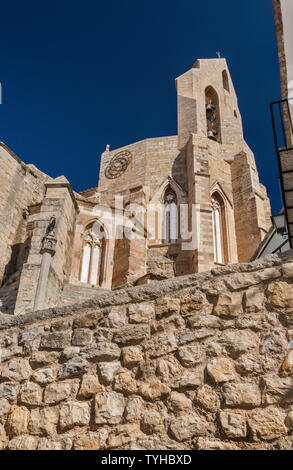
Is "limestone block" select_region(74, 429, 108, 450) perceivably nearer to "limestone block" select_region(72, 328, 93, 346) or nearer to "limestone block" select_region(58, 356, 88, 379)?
"limestone block" select_region(58, 356, 88, 379)

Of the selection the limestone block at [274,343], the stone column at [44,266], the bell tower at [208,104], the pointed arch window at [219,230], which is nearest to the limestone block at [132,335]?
the limestone block at [274,343]

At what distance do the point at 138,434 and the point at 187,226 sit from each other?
16.2m

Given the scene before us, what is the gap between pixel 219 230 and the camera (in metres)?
19.0

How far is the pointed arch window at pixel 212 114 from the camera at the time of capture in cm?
2230

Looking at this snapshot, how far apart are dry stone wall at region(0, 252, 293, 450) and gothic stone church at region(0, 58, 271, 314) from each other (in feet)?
24.2

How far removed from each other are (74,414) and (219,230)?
16833mm

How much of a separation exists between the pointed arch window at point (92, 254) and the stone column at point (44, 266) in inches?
174

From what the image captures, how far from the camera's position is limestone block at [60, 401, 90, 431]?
8.84 ft

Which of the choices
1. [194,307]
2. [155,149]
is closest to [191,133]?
[155,149]

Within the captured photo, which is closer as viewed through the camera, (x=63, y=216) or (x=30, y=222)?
(x=63, y=216)

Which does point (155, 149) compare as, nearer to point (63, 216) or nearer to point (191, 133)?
point (191, 133)
